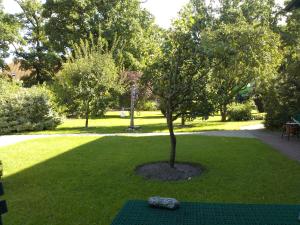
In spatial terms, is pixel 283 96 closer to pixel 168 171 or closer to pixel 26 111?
pixel 168 171

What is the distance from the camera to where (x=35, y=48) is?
38031 mm

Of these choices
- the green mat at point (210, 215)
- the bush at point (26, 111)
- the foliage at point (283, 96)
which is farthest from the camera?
the bush at point (26, 111)

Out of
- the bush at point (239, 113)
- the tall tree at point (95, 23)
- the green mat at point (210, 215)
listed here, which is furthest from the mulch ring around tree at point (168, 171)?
the tall tree at point (95, 23)

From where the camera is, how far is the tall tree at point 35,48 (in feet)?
120

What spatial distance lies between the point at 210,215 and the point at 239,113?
1775 cm

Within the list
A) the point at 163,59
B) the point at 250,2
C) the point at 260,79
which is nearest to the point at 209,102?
the point at 163,59

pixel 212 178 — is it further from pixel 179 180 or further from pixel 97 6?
pixel 97 6

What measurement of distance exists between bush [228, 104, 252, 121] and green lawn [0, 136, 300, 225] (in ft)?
33.3

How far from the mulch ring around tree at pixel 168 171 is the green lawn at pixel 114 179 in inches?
10.7

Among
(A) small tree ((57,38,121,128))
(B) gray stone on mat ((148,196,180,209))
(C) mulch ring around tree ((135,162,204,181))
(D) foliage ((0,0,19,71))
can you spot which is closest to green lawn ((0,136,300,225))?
(C) mulch ring around tree ((135,162,204,181))

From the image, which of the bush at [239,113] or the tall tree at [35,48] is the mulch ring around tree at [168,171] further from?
the tall tree at [35,48]

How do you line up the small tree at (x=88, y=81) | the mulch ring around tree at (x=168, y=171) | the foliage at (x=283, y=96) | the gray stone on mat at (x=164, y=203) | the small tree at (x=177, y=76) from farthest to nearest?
the small tree at (x=88, y=81)
the foliage at (x=283, y=96)
the small tree at (x=177, y=76)
the mulch ring around tree at (x=168, y=171)
the gray stone on mat at (x=164, y=203)

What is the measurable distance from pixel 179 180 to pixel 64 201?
2.51m

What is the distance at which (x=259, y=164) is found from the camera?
832 centimetres
